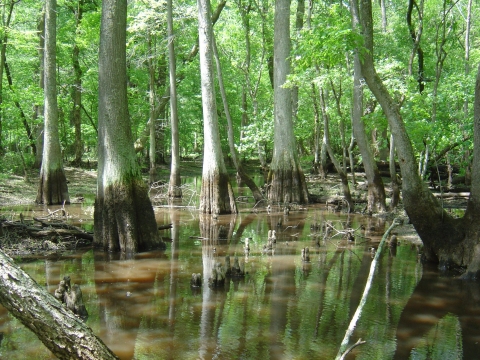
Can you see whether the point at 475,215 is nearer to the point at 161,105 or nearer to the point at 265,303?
the point at 265,303

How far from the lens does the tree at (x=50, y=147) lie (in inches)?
616

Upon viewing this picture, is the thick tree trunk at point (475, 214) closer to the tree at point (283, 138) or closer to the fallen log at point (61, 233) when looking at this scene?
the fallen log at point (61, 233)

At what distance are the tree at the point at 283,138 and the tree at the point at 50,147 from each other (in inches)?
269

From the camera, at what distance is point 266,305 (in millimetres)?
6695

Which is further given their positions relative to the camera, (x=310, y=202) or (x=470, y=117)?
(x=310, y=202)

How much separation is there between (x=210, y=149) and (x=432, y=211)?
7108mm

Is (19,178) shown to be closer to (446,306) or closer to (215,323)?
(215,323)

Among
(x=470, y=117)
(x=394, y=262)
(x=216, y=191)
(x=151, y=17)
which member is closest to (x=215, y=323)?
(x=394, y=262)

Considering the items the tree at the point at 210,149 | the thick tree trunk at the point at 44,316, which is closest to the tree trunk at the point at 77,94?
the tree at the point at 210,149

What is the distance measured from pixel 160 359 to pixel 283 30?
44.1ft

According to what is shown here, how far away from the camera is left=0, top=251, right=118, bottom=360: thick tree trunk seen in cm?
248

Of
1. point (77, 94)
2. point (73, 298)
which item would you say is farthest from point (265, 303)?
point (77, 94)

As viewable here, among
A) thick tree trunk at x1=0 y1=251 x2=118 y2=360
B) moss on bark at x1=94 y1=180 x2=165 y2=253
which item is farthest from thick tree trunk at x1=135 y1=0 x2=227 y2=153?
thick tree trunk at x1=0 y1=251 x2=118 y2=360

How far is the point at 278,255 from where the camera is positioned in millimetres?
9688
